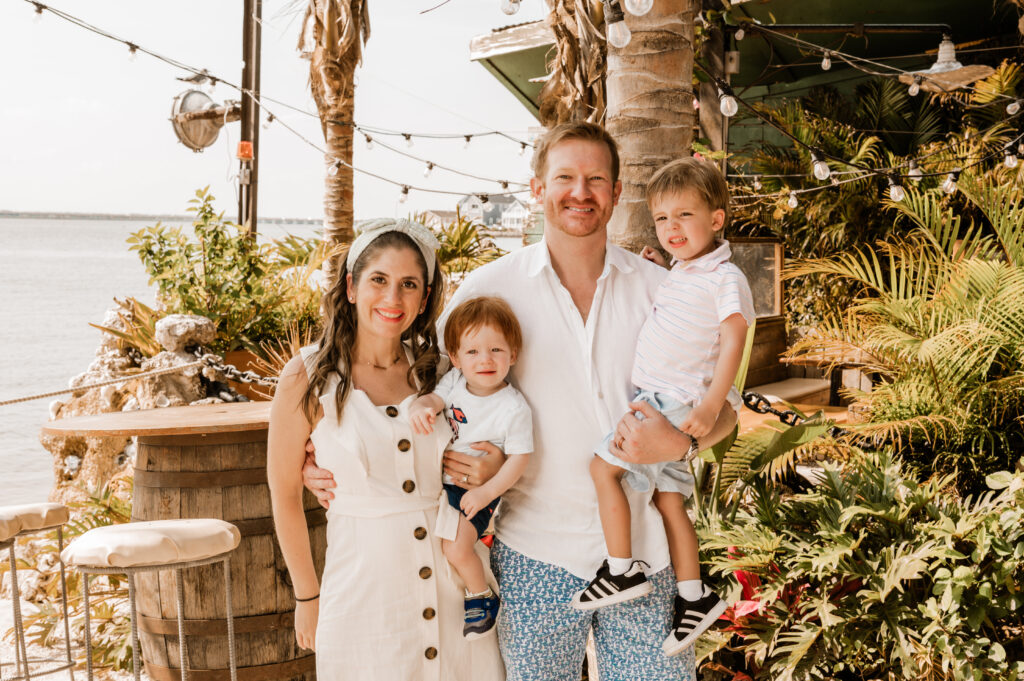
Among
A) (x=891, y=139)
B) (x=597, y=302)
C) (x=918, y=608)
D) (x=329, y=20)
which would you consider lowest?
(x=918, y=608)

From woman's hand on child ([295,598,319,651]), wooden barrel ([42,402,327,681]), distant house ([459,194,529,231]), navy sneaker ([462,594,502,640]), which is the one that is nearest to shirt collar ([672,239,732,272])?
navy sneaker ([462,594,502,640])

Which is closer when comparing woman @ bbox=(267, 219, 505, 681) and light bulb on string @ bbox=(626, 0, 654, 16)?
woman @ bbox=(267, 219, 505, 681)

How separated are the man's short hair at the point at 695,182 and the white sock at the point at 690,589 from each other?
1.04m

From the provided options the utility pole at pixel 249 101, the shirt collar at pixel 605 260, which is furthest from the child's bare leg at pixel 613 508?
the utility pole at pixel 249 101

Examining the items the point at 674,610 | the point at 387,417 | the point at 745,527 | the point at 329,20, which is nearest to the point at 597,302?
the point at 387,417

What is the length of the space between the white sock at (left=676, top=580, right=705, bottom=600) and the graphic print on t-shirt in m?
0.73

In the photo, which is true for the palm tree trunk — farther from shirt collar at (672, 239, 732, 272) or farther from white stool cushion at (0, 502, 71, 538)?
white stool cushion at (0, 502, 71, 538)

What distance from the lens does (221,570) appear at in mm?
3393

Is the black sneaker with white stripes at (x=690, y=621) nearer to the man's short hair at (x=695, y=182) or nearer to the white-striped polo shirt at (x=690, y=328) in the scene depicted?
the white-striped polo shirt at (x=690, y=328)

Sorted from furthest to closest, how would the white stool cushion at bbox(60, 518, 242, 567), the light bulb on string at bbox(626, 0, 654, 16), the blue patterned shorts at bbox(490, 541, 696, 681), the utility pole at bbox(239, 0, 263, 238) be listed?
Answer: 1. the utility pole at bbox(239, 0, 263, 238)
2. the light bulb on string at bbox(626, 0, 654, 16)
3. the white stool cushion at bbox(60, 518, 242, 567)
4. the blue patterned shorts at bbox(490, 541, 696, 681)

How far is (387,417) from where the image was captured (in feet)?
7.02

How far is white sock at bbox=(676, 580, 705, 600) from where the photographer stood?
2.12 m

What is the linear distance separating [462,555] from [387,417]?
0.41m

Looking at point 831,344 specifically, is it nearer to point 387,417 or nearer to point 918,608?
point 918,608
